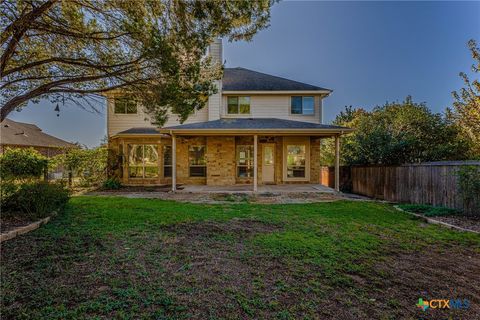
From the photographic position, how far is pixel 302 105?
589 inches

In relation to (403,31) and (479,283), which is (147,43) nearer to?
(479,283)

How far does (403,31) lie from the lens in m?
16.3

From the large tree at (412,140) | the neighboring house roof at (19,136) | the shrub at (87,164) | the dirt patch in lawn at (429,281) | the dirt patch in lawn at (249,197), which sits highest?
the neighboring house roof at (19,136)

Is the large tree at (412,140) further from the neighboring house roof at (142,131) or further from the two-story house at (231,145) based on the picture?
the neighboring house roof at (142,131)

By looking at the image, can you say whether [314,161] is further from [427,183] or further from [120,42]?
[120,42]

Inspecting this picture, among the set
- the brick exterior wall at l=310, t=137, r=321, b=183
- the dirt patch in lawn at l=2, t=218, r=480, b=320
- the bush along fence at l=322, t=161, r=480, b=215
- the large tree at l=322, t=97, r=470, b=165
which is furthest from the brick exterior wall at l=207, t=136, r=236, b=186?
the dirt patch in lawn at l=2, t=218, r=480, b=320

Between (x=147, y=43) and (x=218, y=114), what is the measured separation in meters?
9.49

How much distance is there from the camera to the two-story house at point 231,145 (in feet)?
45.5

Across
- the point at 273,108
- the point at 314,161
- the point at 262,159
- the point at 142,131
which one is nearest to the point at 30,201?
the point at 142,131

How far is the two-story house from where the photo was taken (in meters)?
13.9

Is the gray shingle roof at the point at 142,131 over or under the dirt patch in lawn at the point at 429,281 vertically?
over

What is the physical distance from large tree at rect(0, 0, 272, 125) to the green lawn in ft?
11.1

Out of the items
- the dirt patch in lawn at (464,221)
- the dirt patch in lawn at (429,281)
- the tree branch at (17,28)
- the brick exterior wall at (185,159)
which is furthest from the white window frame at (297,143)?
the tree branch at (17,28)

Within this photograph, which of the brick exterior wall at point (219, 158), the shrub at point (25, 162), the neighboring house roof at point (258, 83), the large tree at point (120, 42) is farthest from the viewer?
the neighboring house roof at point (258, 83)
